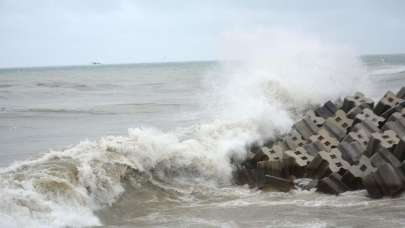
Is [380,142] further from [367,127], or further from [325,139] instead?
[325,139]

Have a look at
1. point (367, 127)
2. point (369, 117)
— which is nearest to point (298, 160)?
point (367, 127)

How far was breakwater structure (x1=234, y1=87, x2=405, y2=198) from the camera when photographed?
30.8 feet

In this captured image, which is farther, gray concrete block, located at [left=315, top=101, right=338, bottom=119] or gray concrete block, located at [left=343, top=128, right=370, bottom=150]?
gray concrete block, located at [left=315, top=101, right=338, bottom=119]

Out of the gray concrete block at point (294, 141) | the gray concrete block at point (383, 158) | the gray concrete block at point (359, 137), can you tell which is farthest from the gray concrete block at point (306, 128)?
the gray concrete block at point (383, 158)

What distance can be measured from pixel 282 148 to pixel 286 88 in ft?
25.6

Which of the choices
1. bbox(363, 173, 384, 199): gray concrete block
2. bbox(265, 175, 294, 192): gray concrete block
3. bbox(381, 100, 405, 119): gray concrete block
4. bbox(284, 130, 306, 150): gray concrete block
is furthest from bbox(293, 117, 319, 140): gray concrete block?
bbox(363, 173, 384, 199): gray concrete block

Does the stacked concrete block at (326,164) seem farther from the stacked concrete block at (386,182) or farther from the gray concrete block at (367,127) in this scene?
the gray concrete block at (367,127)

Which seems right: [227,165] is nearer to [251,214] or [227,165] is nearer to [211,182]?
[211,182]

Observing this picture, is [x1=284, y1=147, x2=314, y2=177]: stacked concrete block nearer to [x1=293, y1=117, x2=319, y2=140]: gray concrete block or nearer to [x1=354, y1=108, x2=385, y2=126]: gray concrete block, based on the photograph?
[x1=293, y1=117, x2=319, y2=140]: gray concrete block

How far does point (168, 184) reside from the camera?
11297 mm

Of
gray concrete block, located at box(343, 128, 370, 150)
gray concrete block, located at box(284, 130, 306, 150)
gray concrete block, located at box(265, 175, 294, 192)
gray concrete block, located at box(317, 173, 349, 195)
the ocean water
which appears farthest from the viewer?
gray concrete block, located at box(284, 130, 306, 150)

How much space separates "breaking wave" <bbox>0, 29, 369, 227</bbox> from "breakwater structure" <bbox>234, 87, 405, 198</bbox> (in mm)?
705

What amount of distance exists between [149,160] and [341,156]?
3.67 meters

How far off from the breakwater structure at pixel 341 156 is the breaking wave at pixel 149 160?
705mm
